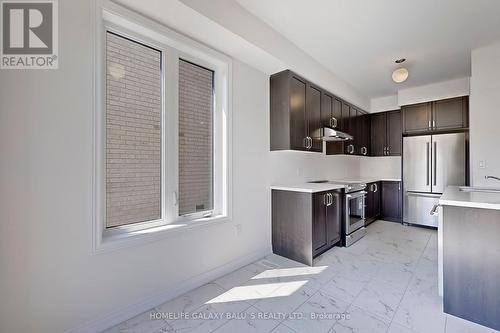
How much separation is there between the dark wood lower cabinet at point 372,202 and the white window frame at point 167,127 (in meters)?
3.04

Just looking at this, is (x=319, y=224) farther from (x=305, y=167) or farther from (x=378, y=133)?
(x=378, y=133)

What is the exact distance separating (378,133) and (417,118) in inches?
31.7

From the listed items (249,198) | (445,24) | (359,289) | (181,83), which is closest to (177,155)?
(181,83)

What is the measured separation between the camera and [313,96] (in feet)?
11.3

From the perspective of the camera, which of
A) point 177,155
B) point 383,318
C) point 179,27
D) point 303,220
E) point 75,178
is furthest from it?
point 303,220

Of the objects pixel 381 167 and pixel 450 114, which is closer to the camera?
pixel 450 114

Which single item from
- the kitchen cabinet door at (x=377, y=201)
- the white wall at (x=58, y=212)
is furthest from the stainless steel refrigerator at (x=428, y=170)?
the white wall at (x=58, y=212)

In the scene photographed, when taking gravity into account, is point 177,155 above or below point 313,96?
below

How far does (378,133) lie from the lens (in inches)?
203

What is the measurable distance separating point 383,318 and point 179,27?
9.77ft

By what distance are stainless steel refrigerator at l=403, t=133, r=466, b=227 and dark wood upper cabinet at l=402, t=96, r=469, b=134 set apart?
0.15 meters

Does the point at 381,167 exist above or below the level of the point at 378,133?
below

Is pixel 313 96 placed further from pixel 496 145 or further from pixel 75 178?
pixel 75 178

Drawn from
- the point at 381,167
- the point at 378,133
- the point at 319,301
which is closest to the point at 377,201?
the point at 381,167
